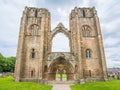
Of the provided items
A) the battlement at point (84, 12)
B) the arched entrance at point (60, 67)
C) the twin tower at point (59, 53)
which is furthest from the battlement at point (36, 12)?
the arched entrance at point (60, 67)

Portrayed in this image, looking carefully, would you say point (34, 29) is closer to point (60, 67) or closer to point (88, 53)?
point (60, 67)

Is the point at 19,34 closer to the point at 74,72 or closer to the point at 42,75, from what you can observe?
the point at 42,75

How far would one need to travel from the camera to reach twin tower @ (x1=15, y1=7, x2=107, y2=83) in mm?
30328

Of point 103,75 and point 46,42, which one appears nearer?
point 103,75

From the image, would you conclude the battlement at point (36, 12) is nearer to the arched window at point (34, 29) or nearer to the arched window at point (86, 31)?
the arched window at point (34, 29)

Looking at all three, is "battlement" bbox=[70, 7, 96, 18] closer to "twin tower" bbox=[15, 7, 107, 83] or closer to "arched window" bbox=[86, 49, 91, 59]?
"twin tower" bbox=[15, 7, 107, 83]

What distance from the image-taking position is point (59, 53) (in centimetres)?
3180

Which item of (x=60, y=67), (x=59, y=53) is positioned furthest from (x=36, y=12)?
(x=60, y=67)

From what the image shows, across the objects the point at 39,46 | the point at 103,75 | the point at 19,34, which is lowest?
the point at 103,75

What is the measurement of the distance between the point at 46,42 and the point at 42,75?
302 inches

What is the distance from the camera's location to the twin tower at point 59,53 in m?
30.3

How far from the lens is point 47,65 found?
30.6 meters

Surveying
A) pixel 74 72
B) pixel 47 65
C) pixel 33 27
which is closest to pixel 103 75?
pixel 74 72

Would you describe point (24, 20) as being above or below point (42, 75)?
above
